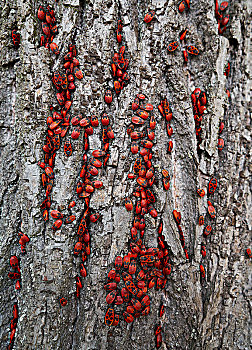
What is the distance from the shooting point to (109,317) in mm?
1945

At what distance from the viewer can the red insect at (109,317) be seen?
76.4 inches

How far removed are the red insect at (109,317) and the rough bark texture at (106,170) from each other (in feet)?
0.13

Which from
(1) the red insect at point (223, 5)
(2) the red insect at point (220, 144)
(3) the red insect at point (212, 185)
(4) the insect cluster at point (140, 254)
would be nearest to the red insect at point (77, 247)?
(4) the insect cluster at point (140, 254)

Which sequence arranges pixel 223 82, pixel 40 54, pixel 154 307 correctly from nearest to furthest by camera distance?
pixel 40 54, pixel 154 307, pixel 223 82

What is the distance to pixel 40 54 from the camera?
193 cm

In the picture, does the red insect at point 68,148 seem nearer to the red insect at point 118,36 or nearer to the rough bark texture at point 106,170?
the rough bark texture at point 106,170

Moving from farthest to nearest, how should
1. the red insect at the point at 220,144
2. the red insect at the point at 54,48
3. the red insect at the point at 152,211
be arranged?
the red insect at the point at 220,144
the red insect at the point at 152,211
the red insect at the point at 54,48

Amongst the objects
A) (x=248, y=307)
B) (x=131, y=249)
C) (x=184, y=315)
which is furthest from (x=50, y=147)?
(x=248, y=307)

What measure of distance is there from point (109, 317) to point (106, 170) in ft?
3.78

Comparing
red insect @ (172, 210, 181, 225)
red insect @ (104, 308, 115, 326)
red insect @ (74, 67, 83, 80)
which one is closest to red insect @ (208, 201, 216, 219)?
red insect @ (172, 210, 181, 225)

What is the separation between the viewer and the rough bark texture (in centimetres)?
194

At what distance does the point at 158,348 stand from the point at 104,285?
2.38 feet

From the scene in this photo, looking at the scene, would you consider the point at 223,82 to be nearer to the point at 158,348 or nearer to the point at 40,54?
the point at 40,54

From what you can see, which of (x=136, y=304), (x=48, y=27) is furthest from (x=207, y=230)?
(x=48, y=27)
